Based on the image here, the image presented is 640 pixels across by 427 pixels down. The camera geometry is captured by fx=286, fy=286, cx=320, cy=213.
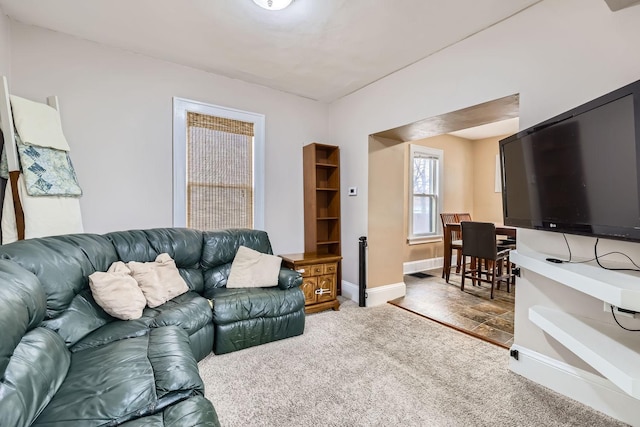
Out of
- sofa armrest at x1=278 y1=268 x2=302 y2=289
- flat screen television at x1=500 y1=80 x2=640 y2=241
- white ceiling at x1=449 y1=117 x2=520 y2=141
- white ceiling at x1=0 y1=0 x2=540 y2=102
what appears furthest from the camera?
white ceiling at x1=449 y1=117 x2=520 y2=141

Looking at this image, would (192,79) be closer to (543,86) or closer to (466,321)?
(543,86)

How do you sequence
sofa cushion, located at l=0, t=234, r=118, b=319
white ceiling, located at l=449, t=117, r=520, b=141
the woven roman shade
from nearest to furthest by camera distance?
sofa cushion, located at l=0, t=234, r=118, b=319
the woven roman shade
white ceiling, located at l=449, t=117, r=520, b=141

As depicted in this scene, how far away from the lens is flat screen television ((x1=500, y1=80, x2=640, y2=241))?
4.20ft

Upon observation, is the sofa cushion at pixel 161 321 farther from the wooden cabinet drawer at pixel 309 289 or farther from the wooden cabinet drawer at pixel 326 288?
the wooden cabinet drawer at pixel 326 288

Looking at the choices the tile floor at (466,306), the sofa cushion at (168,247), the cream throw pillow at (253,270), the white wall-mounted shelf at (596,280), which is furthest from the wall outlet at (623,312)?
the sofa cushion at (168,247)

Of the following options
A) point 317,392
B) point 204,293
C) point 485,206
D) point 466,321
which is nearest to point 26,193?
point 204,293

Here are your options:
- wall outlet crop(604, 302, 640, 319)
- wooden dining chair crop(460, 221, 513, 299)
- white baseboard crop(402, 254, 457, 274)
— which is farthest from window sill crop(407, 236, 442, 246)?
wall outlet crop(604, 302, 640, 319)

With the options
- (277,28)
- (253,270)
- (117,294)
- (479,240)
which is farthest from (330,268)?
(277,28)

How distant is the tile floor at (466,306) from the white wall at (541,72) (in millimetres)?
736

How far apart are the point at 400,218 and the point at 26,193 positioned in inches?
143

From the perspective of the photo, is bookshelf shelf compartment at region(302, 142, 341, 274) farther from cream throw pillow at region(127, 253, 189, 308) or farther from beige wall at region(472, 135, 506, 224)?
beige wall at region(472, 135, 506, 224)

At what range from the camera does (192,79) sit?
309cm

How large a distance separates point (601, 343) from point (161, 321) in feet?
8.30

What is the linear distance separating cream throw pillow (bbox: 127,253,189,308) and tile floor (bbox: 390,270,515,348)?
2502 mm
